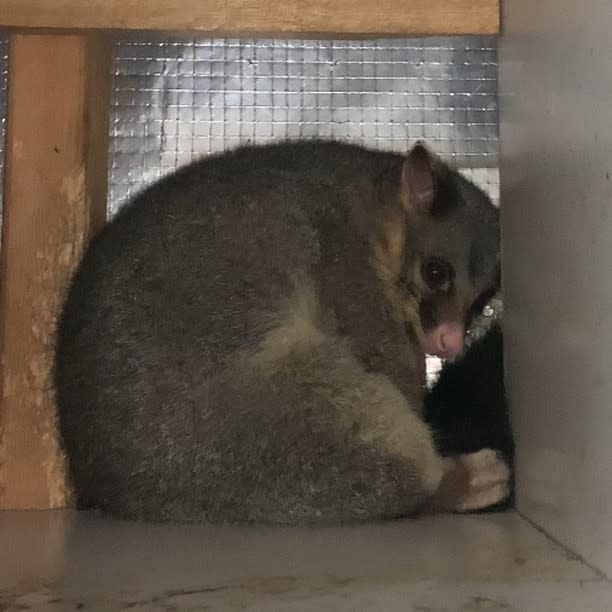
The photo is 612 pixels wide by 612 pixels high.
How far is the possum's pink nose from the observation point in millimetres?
1834

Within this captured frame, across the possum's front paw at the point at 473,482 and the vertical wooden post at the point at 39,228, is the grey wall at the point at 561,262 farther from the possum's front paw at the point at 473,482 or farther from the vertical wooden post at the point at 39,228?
the vertical wooden post at the point at 39,228

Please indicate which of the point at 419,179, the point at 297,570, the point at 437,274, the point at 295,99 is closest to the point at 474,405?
the point at 437,274

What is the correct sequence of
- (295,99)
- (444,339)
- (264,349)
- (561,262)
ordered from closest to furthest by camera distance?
(561,262) < (264,349) < (444,339) < (295,99)

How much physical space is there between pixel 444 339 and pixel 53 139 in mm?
837

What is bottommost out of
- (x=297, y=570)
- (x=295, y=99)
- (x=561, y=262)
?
(x=297, y=570)

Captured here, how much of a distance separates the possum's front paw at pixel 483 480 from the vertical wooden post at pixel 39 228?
73 cm

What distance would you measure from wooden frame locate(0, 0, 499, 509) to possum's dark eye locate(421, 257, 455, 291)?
46 centimetres

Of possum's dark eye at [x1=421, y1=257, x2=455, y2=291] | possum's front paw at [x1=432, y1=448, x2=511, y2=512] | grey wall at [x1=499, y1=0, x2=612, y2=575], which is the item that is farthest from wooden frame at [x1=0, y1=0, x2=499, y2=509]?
possum's front paw at [x1=432, y1=448, x2=511, y2=512]

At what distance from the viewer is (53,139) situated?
1.93 meters

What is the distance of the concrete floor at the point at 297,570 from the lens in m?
1.10

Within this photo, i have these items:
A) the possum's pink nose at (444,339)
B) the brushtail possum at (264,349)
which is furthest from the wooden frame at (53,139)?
the possum's pink nose at (444,339)

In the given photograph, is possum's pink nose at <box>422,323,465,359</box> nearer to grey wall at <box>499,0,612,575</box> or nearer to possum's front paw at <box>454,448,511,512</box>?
grey wall at <box>499,0,612,575</box>

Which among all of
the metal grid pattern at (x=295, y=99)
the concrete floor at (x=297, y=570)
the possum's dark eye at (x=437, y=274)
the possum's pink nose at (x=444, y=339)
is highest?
the metal grid pattern at (x=295, y=99)

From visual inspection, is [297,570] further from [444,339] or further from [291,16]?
[291,16]
